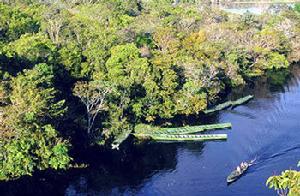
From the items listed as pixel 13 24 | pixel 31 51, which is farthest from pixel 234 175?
pixel 13 24

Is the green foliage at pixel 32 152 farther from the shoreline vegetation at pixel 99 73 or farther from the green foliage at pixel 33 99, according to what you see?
the green foliage at pixel 33 99

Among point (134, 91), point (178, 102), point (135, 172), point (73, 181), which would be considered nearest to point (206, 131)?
point (178, 102)

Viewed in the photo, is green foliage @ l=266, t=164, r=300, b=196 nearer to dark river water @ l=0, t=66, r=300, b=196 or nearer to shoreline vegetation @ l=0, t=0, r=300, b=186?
dark river water @ l=0, t=66, r=300, b=196

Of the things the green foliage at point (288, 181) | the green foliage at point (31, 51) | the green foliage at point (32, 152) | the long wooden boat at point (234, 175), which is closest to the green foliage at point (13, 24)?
the green foliage at point (31, 51)

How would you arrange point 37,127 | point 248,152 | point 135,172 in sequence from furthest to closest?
1. point 248,152
2. point 135,172
3. point 37,127

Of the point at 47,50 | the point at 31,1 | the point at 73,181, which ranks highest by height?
the point at 31,1

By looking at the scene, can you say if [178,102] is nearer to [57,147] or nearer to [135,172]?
[135,172]
